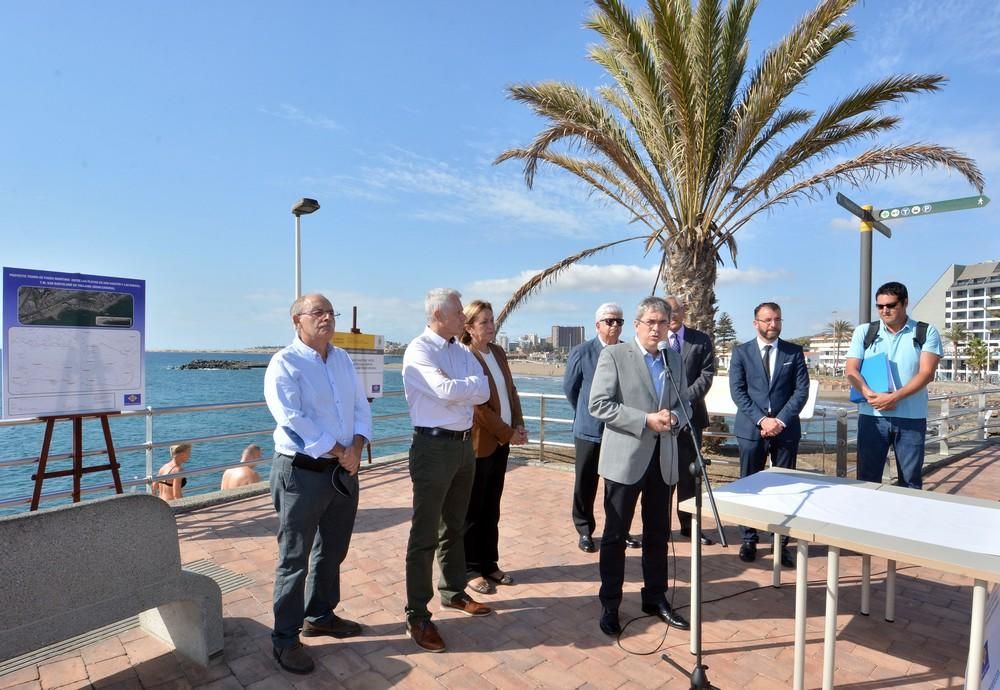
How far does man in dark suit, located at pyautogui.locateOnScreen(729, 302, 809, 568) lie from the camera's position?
425 centimetres

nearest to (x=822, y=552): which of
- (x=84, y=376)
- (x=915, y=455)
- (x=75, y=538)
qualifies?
(x=915, y=455)

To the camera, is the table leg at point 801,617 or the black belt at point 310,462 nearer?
the table leg at point 801,617

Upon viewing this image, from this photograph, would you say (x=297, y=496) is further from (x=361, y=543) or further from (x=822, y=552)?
(x=822, y=552)

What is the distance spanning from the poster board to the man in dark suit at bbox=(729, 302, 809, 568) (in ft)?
14.9

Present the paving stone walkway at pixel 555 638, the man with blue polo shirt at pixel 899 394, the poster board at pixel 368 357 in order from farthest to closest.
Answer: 1. the poster board at pixel 368 357
2. the man with blue polo shirt at pixel 899 394
3. the paving stone walkway at pixel 555 638

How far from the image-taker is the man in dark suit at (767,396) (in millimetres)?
4246

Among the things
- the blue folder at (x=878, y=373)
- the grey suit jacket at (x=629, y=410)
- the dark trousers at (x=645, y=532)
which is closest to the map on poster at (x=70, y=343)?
the grey suit jacket at (x=629, y=410)

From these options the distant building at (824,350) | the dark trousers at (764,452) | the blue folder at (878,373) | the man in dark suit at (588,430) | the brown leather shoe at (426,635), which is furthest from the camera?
the distant building at (824,350)

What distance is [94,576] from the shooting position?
2301 millimetres

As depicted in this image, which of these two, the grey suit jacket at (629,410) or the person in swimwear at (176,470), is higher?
the grey suit jacket at (629,410)

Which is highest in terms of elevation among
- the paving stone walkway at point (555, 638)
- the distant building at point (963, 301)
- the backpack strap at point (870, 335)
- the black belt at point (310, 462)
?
the distant building at point (963, 301)

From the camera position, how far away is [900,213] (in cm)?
566

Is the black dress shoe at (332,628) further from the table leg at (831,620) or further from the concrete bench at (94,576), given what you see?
the table leg at (831,620)

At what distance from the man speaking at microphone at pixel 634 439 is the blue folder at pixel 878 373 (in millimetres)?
2002
